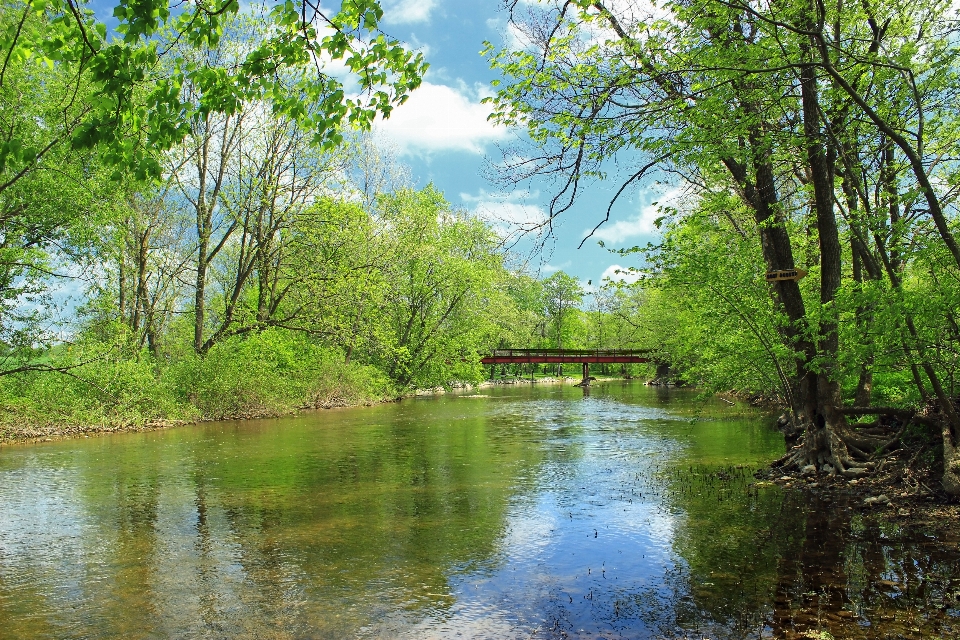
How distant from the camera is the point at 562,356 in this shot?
5772cm

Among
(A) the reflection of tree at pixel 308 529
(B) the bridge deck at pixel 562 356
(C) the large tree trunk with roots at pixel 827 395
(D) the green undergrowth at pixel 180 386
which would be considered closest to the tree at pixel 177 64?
(A) the reflection of tree at pixel 308 529

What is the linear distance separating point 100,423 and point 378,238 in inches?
719

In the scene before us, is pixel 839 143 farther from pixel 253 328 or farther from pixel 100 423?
pixel 253 328

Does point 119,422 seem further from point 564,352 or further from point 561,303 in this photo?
point 561,303

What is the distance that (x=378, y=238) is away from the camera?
1437 inches

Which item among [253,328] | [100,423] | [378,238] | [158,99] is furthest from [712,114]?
[378,238]

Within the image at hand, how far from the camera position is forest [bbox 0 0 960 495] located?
701 cm

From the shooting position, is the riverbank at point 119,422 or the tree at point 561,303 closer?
the riverbank at point 119,422

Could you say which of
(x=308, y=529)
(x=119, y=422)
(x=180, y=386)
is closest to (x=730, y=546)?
(x=308, y=529)

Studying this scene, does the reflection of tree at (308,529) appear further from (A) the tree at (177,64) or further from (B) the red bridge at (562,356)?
(B) the red bridge at (562,356)

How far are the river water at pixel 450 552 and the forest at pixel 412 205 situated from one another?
303 centimetres

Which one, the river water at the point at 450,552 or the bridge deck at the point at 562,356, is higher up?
the bridge deck at the point at 562,356

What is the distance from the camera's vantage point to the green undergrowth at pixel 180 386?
64.3 feet

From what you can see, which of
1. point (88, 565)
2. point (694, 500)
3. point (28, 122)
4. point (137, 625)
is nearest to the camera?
point (137, 625)
